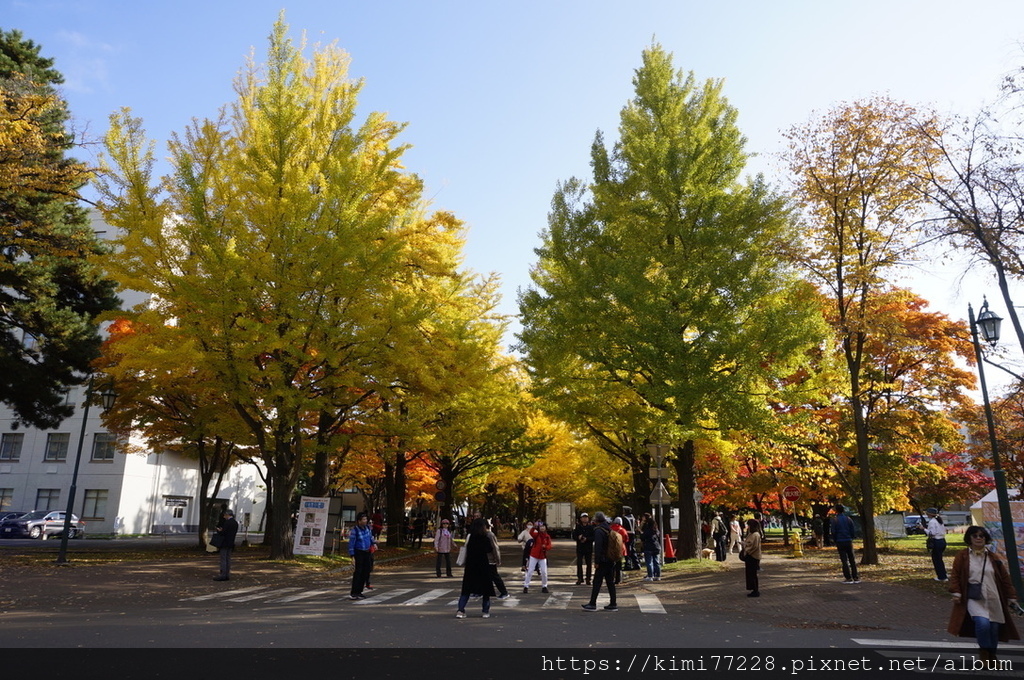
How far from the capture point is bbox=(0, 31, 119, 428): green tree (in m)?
20.5

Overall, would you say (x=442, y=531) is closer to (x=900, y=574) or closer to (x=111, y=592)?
(x=111, y=592)

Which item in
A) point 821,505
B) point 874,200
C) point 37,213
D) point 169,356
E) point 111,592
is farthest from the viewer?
point 821,505

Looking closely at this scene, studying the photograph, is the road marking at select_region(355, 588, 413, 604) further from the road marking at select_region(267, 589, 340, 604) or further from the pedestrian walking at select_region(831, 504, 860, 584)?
the pedestrian walking at select_region(831, 504, 860, 584)

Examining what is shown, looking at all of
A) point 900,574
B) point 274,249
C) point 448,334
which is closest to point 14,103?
point 274,249

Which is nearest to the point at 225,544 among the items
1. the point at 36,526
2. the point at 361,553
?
the point at 361,553

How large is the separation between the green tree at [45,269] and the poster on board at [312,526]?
29.5 ft

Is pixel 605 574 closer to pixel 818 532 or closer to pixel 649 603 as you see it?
pixel 649 603

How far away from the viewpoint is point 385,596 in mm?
14008

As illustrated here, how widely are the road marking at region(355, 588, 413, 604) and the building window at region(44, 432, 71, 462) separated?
39.6 metres

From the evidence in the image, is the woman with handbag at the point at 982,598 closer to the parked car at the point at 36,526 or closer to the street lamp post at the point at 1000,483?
the street lamp post at the point at 1000,483

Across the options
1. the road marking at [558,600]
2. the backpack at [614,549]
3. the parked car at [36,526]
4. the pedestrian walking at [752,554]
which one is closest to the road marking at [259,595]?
the road marking at [558,600]

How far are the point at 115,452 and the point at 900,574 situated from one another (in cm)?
4453

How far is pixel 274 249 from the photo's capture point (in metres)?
16.9

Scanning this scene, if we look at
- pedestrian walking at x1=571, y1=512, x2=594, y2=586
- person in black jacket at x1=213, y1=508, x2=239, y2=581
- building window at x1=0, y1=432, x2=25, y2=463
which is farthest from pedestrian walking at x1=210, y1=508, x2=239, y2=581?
building window at x1=0, y1=432, x2=25, y2=463
